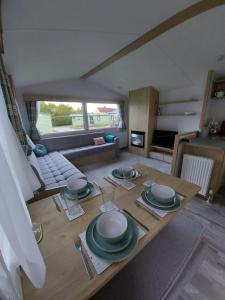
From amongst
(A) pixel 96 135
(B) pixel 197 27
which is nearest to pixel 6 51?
(B) pixel 197 27

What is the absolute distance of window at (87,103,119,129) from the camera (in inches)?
184

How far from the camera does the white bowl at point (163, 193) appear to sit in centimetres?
91

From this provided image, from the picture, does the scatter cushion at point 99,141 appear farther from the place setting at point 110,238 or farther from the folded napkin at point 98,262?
the folded napkin at point 98,262

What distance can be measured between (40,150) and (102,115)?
255 cm

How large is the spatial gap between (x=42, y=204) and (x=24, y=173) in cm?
29

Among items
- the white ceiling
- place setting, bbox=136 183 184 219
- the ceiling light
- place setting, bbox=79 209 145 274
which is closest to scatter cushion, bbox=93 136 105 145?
the white ceiling

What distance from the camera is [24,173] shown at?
840mm

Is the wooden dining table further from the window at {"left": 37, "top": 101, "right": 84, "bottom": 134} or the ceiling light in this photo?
the window at {"left": 37, "top": 101, "right": 84, "bottom": 134}

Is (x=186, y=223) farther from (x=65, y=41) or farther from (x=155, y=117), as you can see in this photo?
(x=155, y=117)

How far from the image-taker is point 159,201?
3.04ft

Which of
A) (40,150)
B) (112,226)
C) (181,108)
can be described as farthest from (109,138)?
(112,226)

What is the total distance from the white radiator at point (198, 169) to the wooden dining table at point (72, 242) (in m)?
1.20

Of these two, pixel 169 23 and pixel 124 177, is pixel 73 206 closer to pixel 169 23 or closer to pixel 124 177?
pixel 124 177

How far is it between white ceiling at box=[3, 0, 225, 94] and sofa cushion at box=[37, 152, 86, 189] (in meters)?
1.82
